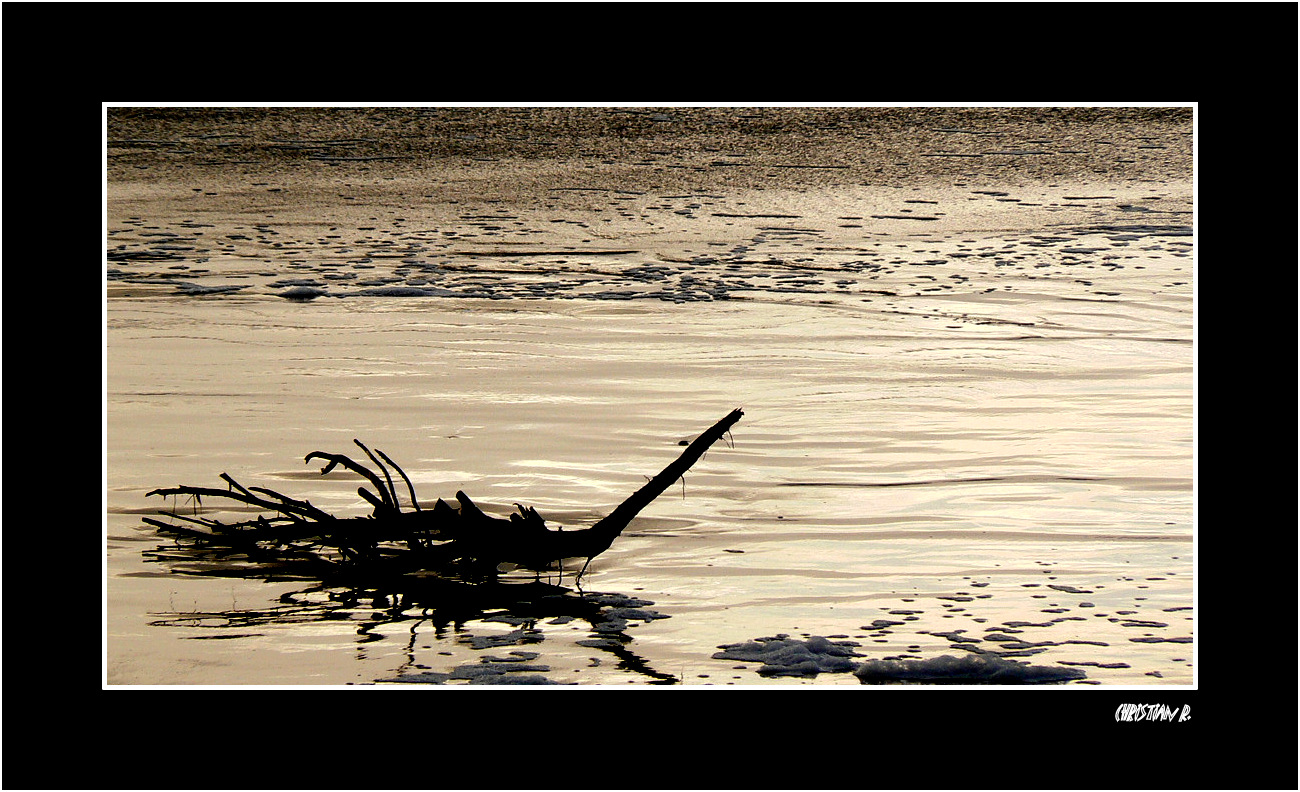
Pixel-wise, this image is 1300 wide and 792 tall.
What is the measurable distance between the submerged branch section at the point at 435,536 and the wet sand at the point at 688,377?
138 mm

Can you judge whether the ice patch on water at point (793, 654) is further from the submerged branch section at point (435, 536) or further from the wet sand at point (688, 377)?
the submerged branch section at point (435, 536)

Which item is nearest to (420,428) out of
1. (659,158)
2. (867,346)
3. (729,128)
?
(867,346)

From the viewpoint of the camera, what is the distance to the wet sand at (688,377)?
309cm

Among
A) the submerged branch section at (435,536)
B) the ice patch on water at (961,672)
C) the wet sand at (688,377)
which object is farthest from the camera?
the submerged branch section at (435,536)

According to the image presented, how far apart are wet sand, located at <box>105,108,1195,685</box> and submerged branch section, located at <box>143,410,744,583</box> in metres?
0.14

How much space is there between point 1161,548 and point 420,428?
8.06ft

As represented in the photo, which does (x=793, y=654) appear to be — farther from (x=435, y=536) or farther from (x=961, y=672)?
(x=435, y=536)

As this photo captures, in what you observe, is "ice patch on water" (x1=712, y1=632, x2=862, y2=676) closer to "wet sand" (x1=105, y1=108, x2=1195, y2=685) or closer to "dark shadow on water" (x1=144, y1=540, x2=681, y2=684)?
"wet sand" (x1=105, y1=108, x2=1195, y2=685)

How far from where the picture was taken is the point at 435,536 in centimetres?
340

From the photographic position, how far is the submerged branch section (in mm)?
3240

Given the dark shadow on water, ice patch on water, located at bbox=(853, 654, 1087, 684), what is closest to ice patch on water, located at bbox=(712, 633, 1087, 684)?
ice patch on water, located at bbox=(853, 654, 1087, 684)

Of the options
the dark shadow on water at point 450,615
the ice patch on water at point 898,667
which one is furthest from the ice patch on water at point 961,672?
the dark shadow on water at point 450,615

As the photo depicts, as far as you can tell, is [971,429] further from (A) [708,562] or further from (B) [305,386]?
(B) [305,386]

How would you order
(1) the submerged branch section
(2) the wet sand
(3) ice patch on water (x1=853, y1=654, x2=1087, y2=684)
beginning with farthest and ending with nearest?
(1) the submerged branch section
(2) the wet sand
(3) ice patch on water (x1=853, y1=654, x2=1087, y2=684)
